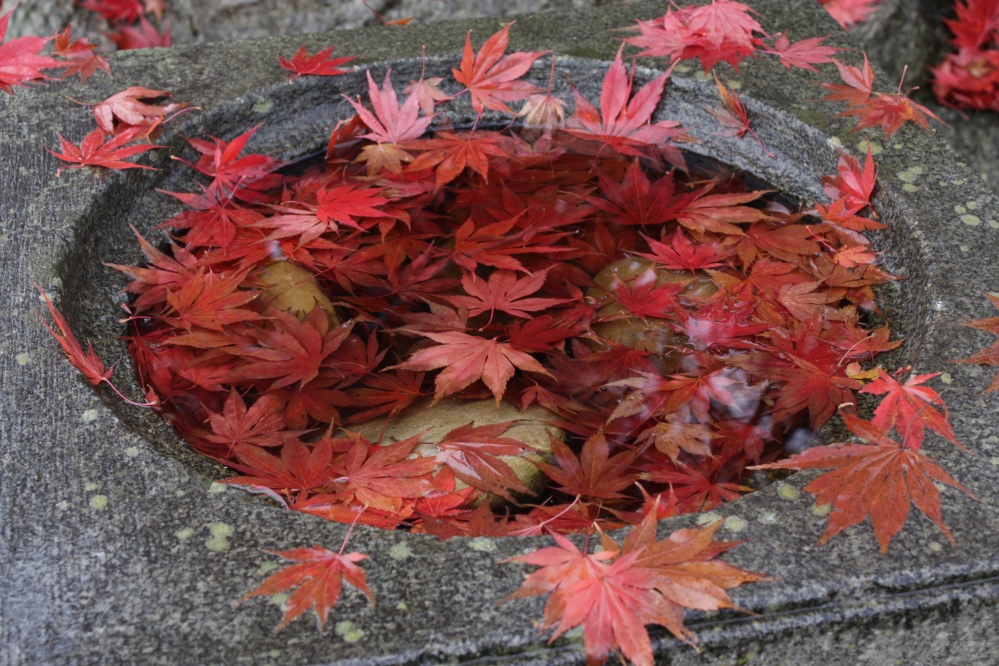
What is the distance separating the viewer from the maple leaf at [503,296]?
5.43 ft

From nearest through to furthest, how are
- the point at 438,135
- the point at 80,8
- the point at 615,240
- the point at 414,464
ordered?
the point at 414,464
the point at 615,240
the point at 438,135
the point at 80,8

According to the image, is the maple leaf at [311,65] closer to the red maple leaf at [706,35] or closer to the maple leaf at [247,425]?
the red maple leaf at [706,35]

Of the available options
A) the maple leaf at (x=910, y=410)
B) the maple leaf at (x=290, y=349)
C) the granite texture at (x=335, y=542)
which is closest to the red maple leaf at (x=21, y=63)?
the granite texture at (x=335, y=542)

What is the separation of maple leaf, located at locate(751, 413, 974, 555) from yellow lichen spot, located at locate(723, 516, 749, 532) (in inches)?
3.9

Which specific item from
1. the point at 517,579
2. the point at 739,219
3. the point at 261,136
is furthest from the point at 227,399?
the point at 739,219

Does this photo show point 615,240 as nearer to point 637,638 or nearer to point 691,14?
point 691,14

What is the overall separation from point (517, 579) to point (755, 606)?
0.96ft

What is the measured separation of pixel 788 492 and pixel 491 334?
0.63 metres

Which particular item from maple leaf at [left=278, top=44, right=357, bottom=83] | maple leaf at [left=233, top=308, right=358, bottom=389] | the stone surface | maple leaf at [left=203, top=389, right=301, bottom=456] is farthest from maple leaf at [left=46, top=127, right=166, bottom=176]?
the stone surface

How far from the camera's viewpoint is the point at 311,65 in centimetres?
206

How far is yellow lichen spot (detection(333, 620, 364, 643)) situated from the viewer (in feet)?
3.53

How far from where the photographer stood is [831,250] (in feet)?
5.83

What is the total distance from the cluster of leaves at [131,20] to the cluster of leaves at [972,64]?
2885mm

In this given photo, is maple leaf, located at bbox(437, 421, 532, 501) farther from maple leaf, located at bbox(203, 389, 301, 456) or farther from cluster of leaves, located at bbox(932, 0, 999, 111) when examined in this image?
cluster of leaves, located at bbox(932, 0, 999, 111)
